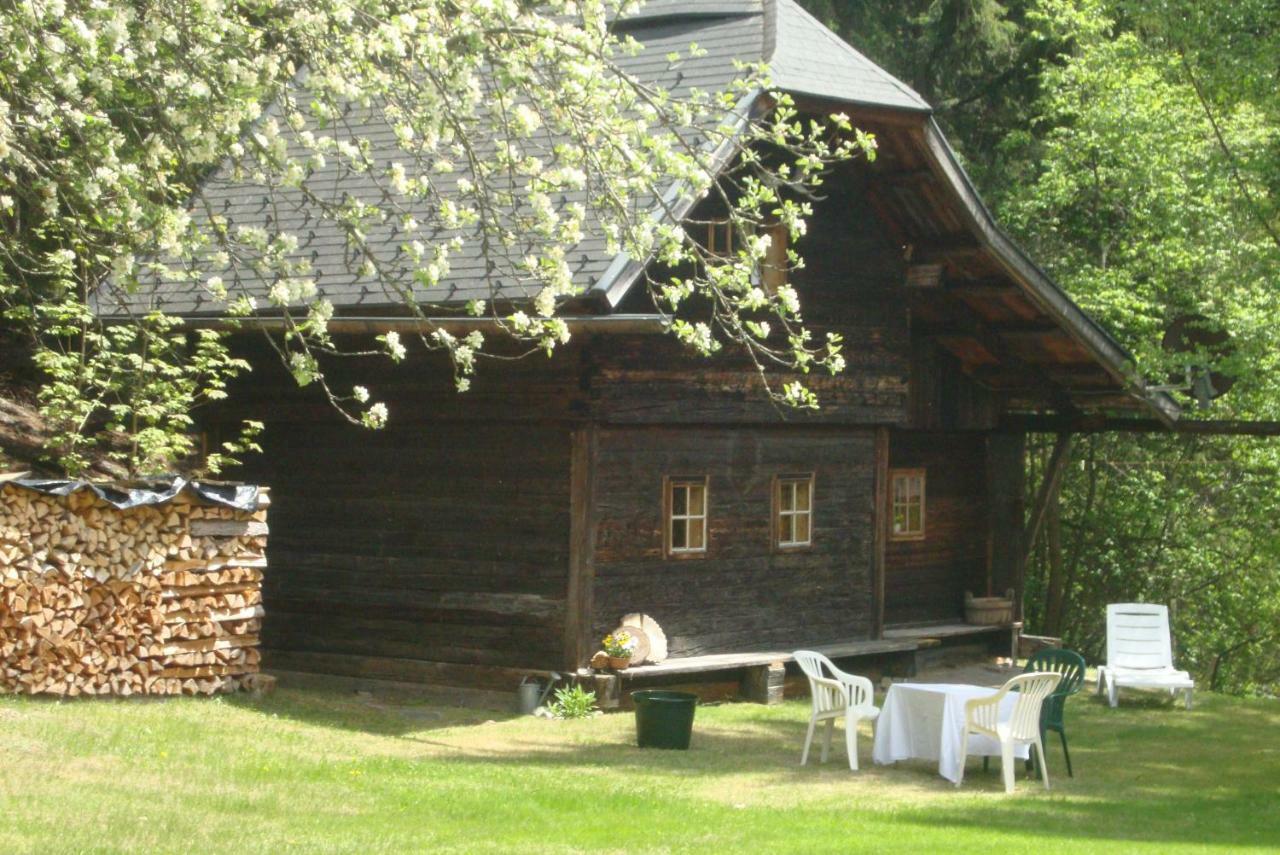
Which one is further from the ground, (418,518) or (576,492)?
(576,492)

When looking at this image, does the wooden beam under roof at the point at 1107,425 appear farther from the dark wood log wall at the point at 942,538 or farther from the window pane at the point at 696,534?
the window pane at the point at 696,534

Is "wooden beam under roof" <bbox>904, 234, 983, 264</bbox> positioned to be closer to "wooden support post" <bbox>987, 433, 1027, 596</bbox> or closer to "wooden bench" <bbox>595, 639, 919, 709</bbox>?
"wooden support post" <bbox>987, 433, 1027, 596</bbox>

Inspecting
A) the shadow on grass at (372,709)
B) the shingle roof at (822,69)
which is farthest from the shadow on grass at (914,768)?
the shingle roof at (822,69)

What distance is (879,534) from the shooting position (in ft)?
54.6

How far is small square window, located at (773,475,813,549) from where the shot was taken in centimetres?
1558

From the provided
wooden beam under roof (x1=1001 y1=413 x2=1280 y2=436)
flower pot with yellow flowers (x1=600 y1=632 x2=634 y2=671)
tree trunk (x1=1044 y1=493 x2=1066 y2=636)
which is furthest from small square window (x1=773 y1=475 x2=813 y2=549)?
tree trunk (x1=1044 y1=493 x2=1066 y2=636)

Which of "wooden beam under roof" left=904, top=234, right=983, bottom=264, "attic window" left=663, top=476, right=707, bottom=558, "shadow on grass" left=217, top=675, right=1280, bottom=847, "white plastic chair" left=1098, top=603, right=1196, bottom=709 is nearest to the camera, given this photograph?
"shadow on grass" left=217, top=675, right=1280, bottom=847

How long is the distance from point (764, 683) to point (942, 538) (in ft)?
16.9

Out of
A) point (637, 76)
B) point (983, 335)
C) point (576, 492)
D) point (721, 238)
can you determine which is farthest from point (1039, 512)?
point (576, 492)

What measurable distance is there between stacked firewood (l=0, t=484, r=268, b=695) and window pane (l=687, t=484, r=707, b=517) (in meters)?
3.84

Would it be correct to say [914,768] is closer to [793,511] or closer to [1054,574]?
[793,511]

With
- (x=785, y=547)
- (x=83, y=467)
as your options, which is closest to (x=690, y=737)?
(x=785, y=547)

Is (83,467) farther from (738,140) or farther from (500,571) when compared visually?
(738,140)

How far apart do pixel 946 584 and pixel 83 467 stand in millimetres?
10260
